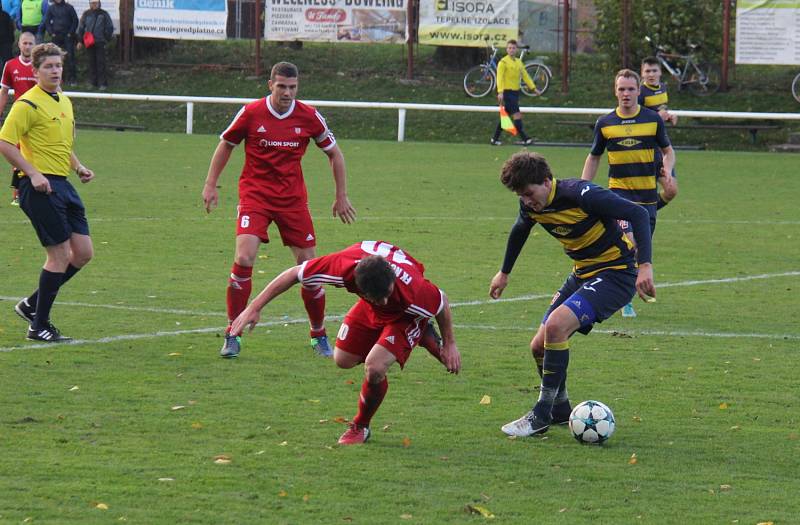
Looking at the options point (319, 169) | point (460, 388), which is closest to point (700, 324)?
point (460, 388)

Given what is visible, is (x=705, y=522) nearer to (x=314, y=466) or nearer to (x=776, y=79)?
(x=314, y=466)

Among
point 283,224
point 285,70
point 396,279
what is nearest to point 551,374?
point 396,279

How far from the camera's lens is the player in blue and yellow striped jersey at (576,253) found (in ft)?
22.9

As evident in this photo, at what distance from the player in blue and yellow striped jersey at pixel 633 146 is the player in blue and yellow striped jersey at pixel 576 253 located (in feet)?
11.4

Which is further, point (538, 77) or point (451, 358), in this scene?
point (538, 77)

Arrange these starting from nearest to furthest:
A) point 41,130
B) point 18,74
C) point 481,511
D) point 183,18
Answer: point 481,511 → point 41,130 → point 18,74 → point 183,18

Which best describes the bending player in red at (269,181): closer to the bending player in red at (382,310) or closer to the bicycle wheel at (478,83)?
the bending player in red at (382,310)

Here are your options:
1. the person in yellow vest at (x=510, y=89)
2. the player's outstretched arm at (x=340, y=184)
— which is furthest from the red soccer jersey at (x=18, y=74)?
the person in yellow vest at (x=510, y=89)

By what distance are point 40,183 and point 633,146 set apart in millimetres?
4869

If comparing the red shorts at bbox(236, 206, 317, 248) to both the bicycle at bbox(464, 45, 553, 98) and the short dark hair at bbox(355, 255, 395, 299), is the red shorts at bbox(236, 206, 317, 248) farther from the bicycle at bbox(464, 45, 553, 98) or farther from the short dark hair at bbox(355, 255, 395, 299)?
the bicycle at bbox(464, 45, 553, 98)

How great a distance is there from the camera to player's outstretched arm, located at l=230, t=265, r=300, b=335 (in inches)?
259

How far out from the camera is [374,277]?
6273mm

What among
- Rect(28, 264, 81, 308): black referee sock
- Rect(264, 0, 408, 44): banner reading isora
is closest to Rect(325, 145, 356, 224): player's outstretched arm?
Rect(28, 264, 81, 308): black referee sock

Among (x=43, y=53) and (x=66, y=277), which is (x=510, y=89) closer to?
(x=66, y=277)
